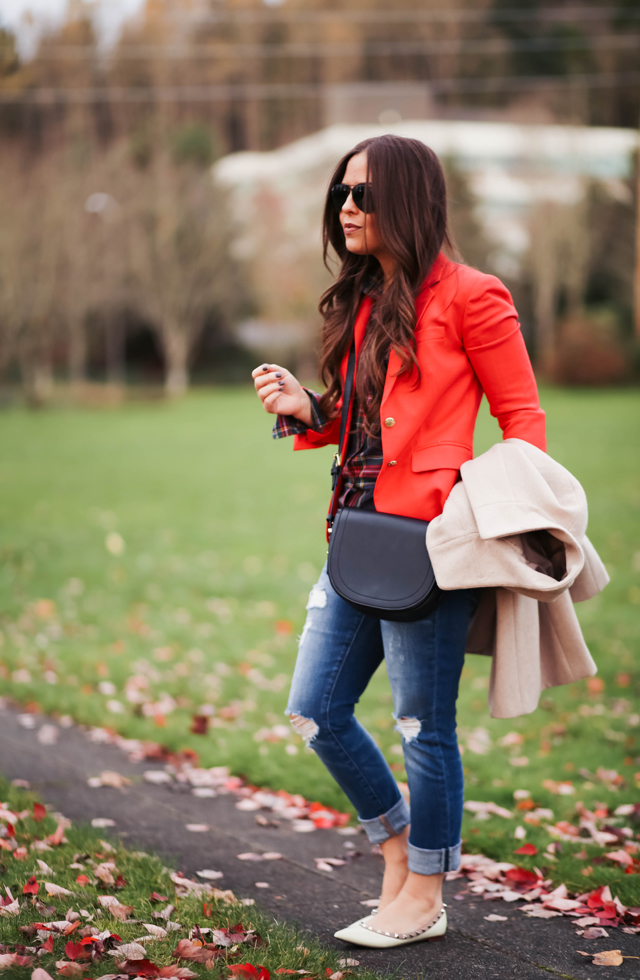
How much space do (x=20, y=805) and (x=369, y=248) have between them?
2.55 meters

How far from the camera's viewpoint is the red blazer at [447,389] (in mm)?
2391

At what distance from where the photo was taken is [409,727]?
8.16ft

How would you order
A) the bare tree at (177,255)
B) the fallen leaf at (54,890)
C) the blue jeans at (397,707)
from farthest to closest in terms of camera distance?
the bare tree at (177,255)
the fallen leaf at (54,890)
the blue jeans at (397,707)

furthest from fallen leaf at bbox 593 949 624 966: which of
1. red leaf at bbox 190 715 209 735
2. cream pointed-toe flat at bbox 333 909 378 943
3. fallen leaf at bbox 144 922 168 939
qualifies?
red leaf at bbox 190 715 209 735

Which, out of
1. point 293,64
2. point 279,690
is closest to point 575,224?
point 293,64

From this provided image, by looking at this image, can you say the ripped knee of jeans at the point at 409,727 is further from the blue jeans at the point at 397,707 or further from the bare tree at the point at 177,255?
the bare tree at the point at 177,255

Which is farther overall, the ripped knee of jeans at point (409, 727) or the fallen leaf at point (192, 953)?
the ripped knee of jeans at point (409, 727)

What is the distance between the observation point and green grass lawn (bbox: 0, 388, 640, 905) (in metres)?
4.37

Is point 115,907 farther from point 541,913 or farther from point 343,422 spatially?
point 343,422

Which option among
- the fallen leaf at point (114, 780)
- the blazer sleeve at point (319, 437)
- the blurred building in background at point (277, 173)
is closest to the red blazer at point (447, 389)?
the blazer sleeve at point (319, 437)

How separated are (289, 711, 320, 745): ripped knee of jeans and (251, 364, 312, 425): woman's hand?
34.3 inches

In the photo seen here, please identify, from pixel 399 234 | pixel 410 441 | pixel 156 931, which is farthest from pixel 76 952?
pixel 399 234

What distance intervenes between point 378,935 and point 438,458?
1363 mm

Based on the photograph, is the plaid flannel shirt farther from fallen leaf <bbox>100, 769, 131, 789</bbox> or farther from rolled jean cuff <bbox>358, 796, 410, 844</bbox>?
fallen leaf <bbox>100, 769, 131, 789</bbox>
